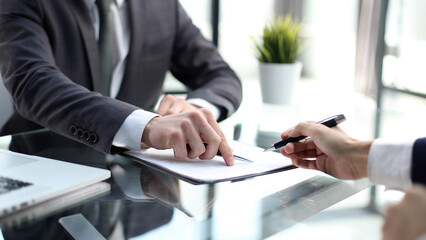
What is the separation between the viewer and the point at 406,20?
536 cm

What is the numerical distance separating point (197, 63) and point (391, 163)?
1.04m

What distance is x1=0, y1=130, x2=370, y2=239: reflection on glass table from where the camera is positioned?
73 centimetres

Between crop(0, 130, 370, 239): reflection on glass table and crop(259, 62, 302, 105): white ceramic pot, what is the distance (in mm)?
906

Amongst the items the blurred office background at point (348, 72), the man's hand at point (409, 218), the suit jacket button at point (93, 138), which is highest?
the man's hand at point (409, 218)

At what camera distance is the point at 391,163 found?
0.87 metres

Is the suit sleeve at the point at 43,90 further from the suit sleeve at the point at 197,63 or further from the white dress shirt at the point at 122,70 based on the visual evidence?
the suit sleeve at the point at 197,63

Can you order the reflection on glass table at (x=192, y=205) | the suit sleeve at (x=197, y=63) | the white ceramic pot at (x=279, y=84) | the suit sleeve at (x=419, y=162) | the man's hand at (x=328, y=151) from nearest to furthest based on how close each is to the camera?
the reflection on glass table at (x=192, y=205), the suit sleeve at (x=419, y=162), the man's hand at (x=328, y=151), the suit sleeve at (x=197, y=63), the white ceramic pot at (x=279, y=84)

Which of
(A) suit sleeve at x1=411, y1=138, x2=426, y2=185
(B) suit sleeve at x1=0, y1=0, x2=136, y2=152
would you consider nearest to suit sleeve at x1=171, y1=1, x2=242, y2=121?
(B) suit sleeve at x1=0, y1=0, x2=136, y2=152

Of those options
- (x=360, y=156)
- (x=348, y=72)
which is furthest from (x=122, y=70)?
(x=348, y=72)

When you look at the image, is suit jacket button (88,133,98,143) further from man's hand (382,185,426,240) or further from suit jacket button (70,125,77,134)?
man's hand (382,185,426,240)

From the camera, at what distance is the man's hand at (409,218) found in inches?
21.2

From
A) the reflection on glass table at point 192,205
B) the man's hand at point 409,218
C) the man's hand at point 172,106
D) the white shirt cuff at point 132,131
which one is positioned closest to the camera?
the man's hand at point 409,218

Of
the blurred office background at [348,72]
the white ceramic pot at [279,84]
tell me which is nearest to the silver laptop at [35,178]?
the blurred office background at [348,72]

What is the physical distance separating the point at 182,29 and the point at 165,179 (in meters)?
1.01
